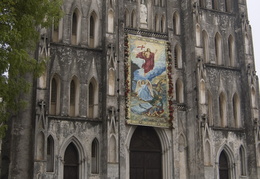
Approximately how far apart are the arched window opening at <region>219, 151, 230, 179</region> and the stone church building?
0.17 ft

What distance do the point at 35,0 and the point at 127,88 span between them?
9419 mm

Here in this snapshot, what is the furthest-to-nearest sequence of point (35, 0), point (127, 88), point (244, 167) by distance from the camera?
point (244, 167)
point (127, 88)
point (35, 0)

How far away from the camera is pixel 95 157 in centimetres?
2228

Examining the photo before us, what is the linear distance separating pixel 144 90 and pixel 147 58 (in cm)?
178

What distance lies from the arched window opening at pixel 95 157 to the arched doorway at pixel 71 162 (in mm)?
754

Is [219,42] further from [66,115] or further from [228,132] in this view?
[66,115]

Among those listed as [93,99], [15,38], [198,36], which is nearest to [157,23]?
[198,36]

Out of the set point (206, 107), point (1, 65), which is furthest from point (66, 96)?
point (1, 65)

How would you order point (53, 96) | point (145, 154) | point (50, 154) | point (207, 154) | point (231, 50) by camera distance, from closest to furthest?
point (50, 154) < point (53, 96) < point (207, 154) < point (145, 154) < point (231, 50)

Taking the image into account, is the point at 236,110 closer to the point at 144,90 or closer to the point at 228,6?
the point at 144,90

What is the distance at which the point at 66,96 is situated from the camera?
73.1 ft

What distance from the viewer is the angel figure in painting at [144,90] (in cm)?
2353

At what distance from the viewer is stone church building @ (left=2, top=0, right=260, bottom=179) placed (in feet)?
71.5

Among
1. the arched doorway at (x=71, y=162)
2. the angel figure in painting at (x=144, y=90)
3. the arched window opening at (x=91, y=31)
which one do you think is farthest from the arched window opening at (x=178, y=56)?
the arched doorway at (x=71, y=162)
